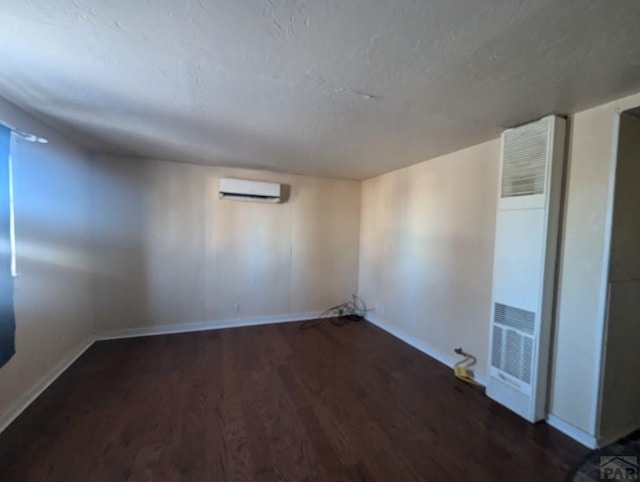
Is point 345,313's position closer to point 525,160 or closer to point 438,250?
point 438,250

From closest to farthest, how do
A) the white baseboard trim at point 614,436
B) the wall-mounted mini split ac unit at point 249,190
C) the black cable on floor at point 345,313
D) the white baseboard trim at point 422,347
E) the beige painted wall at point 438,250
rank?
1. the white baseboard trim at point 614,436
2. the beige painted wall at point 438,250
3. the white baseboard trim at point 422,347
4. the wall-mounted mini split ac unit at point 249,190
5. the black cable on floor at point 345,313

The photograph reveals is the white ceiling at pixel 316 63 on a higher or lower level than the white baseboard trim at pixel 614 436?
higher

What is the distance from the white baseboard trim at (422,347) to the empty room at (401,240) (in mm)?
26

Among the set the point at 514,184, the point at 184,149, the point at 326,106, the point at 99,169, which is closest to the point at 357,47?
the point at 326,106

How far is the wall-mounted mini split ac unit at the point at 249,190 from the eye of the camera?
12.2 feet

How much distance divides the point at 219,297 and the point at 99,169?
2.12 meters

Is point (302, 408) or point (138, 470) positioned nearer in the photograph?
point (138, 470)

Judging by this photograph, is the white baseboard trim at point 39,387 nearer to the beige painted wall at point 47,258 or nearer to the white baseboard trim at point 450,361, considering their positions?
the beige painted wall at point 47,258

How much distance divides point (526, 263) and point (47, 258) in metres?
4.03

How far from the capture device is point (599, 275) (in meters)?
1.81

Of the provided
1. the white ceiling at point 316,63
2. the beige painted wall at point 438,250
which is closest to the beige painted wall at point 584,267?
the white ceiling at point 316,63

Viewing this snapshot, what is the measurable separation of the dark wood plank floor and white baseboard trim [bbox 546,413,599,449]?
7cm

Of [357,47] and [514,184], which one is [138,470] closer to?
[357,47]

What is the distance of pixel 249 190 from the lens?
12.5 ft
